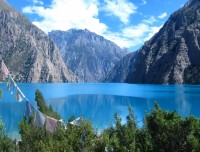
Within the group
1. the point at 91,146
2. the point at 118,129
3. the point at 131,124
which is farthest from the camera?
the point at 131,124

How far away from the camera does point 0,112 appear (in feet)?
311

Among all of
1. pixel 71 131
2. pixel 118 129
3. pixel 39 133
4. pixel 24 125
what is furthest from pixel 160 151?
pixel 24 125

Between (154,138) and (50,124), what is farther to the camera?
(50,124)

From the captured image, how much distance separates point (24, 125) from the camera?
39.9m

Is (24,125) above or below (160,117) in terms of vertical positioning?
below

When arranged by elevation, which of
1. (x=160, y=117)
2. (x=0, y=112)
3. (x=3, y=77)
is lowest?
(x=0, y=112)

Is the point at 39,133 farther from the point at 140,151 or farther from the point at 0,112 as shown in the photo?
the point at 0,112

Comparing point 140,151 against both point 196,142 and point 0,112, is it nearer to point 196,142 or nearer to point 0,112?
point 196,142

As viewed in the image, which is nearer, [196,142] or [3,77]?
[196,142]

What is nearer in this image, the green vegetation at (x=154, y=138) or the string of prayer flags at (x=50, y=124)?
Answer: the green vegetation at (x=154, y=138)

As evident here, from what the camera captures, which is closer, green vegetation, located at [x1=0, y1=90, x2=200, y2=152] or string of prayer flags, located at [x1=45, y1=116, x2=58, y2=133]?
green vegetation, located at [x1=0, y1=90, x2=200, y2=152]

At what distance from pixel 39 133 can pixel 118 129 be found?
10662 millimetres

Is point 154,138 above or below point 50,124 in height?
below

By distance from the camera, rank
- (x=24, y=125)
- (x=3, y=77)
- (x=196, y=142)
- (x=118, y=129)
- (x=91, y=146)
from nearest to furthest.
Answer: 1. (x=196, y=142)
2. (x=91, y=146)
3. (x=3, y=77)
4. (x=118, y=129)
5. (x=24, y=125)
